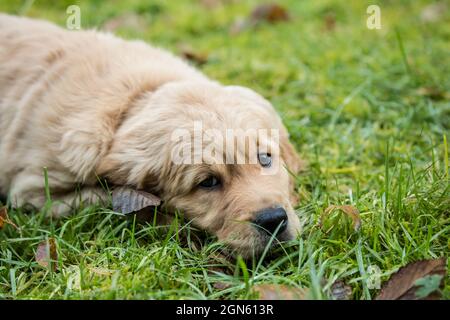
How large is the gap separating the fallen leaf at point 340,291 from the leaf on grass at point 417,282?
0.14 m

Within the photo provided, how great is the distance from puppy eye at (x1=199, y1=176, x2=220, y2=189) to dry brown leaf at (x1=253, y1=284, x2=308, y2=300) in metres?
0.82

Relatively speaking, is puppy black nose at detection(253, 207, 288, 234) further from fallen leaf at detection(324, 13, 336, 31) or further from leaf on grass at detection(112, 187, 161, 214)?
fallen leaf at detection(324, 13, 336, 31)

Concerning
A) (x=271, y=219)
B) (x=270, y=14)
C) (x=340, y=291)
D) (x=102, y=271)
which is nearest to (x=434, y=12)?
(x=270, y=14)

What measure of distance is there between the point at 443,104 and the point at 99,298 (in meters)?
3.41

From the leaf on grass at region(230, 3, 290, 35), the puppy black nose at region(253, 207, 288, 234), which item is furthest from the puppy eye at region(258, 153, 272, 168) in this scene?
the leaf on grass at region(230, 3, 290, 35)

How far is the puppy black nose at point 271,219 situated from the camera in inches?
116

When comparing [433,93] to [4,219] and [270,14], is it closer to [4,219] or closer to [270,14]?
[270,14]

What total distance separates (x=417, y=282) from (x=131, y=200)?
166cm

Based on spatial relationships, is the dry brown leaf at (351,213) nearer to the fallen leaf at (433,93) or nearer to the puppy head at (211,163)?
the puppy head at (211,163)

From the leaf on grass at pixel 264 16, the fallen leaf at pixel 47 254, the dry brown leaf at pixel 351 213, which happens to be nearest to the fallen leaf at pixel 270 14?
the leaf on grass at pixel 264 16

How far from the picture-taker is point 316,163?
4.05m

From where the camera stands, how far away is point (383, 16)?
6.97 meters

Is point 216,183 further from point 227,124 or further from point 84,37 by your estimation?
point 84,37

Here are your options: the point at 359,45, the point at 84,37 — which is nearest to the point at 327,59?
the point at 359,45
